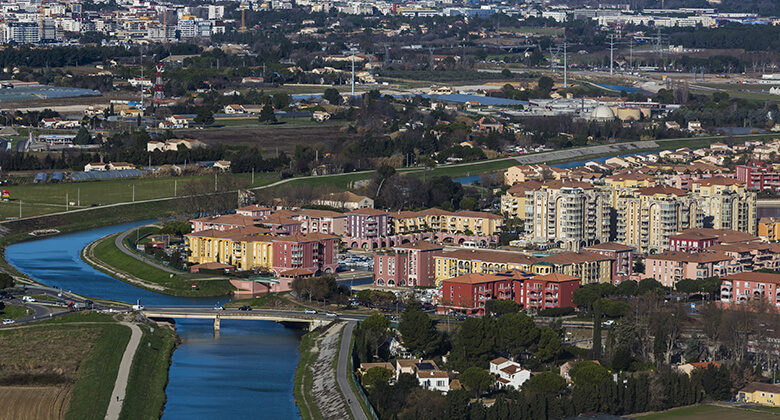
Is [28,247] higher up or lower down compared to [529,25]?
lower down

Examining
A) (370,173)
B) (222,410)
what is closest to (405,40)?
(370,173)

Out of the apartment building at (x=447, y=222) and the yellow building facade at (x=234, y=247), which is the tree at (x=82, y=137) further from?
the yellow building facade at (x=234, y=247)

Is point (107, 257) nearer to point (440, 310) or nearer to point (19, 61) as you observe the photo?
point (440, 310)

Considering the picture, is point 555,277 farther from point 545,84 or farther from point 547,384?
point 545,84

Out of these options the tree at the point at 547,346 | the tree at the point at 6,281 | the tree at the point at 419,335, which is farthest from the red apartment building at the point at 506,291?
the tree at the point at 6,281

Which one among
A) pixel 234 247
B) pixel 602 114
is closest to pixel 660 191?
pixel 234 247

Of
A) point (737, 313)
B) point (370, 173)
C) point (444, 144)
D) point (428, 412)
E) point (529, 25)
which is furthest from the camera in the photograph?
point (529, 25)
